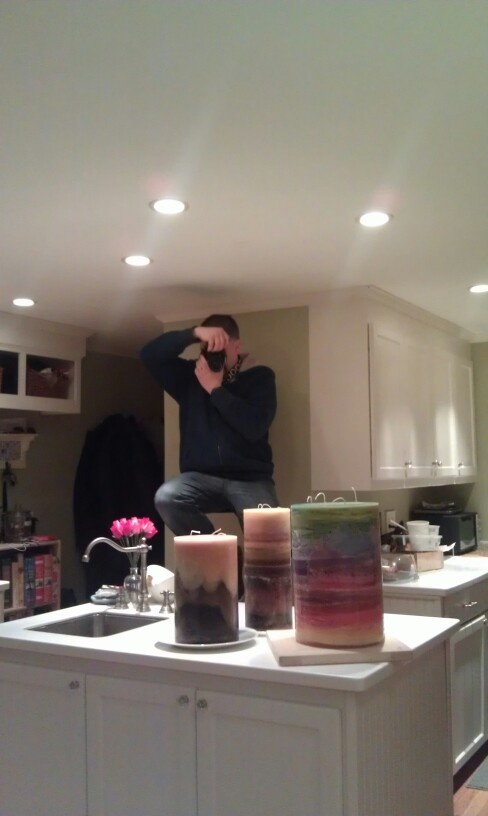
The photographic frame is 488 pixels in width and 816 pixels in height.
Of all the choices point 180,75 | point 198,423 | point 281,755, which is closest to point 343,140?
point 180,75

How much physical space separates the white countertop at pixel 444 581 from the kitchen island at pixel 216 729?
981mm

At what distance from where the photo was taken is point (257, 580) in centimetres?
195

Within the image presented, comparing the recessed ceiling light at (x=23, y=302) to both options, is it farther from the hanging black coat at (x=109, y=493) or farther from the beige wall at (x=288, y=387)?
the hanging black coat at (x=109, y=493)

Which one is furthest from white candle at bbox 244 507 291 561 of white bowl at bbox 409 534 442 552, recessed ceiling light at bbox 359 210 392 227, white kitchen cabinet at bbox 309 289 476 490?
white bowl at bbox 409 534 442 552

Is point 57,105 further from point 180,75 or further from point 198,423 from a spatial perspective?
point 198,423

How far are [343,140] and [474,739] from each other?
2629mm

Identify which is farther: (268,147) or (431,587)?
(431,587)

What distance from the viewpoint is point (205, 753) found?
1.73 meters

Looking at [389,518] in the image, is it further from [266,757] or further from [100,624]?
[266,757]

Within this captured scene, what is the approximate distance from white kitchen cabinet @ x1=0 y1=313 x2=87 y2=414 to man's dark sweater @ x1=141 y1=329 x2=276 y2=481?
96 cm

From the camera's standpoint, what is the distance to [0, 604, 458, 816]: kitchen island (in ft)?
5.27

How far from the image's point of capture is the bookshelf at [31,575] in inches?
163

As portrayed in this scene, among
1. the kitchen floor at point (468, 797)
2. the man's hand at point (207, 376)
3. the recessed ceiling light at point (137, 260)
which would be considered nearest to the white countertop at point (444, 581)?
the kitchen floor at point (468, 797)

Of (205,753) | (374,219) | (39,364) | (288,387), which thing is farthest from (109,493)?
(205,753)
